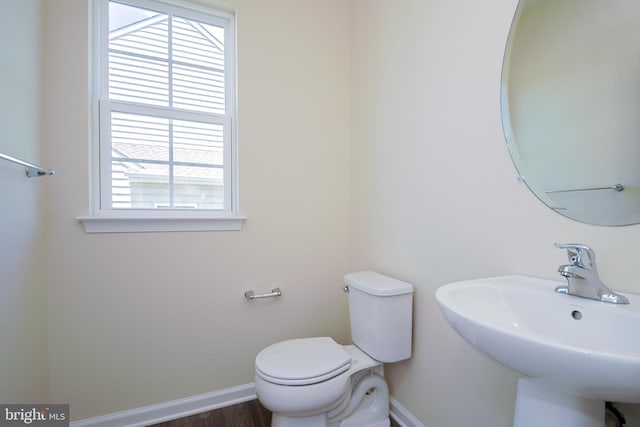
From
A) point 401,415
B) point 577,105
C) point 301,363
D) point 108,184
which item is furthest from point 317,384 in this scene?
point 108,184

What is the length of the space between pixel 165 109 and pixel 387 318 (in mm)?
1604

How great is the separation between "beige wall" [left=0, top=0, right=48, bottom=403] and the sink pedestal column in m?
1.65

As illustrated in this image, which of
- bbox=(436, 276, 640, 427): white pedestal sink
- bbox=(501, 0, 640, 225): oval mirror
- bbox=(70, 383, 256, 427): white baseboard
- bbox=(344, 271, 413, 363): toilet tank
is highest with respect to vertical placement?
bbox=(501, 0, 640, 225): oval mirror

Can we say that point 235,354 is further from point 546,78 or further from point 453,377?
point 546,78

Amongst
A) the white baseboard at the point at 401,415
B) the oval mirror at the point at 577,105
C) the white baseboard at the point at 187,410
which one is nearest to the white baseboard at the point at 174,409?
the white baseboard at the point at 187,410

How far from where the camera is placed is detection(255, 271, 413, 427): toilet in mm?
1108

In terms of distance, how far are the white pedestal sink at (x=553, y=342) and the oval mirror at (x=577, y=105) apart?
26cm

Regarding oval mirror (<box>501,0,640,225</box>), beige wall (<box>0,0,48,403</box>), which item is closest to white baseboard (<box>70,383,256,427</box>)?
beige wall (<box>0,0,48,403</box>)

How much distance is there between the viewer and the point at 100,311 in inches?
53.8

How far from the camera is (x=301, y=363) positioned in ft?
3.88

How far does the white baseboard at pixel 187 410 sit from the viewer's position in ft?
4.47

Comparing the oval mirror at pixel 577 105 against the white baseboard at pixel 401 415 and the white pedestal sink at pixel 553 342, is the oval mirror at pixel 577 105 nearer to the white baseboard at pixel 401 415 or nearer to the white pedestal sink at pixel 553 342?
the white pedestal sink at pixel 553 342
